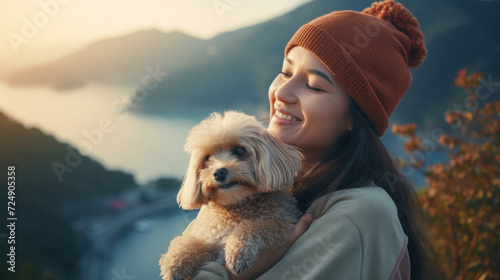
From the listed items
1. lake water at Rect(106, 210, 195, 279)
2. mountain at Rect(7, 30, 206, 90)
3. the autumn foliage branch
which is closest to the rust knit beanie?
the autumn foliage branch

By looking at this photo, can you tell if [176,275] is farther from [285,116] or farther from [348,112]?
[348,112]

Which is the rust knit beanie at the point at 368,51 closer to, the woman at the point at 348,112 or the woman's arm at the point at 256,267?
the woman at the point at 348,112

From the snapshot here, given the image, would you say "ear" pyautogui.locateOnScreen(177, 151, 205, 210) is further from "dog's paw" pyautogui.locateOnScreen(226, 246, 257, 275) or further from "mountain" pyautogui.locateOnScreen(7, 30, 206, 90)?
"mountain" pyautogui.locateOnScreen(7, 30, 206, 90)

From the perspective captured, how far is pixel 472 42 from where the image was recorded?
4.71 meters

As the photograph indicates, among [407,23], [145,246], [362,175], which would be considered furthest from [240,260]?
[145,246]

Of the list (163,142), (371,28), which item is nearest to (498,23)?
(371,28)

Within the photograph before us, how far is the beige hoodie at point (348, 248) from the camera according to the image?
164cm

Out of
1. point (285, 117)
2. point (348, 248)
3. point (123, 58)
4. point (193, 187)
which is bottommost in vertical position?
point (348, 248)

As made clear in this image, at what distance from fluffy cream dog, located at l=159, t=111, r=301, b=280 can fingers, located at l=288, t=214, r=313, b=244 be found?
0.03 metres

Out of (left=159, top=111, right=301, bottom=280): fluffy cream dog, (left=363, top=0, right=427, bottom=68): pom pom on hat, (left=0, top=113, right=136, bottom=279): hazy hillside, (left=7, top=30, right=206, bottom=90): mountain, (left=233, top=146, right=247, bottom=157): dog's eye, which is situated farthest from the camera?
(left=7, top=30, right=206, bottom=90): mountain

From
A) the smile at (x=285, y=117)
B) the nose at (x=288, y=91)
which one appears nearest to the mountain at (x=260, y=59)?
the smile at (x=285, y=117)

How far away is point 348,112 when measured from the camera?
87.0 inches

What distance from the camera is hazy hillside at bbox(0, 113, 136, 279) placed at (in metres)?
3.84

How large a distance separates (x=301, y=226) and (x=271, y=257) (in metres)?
0.21
